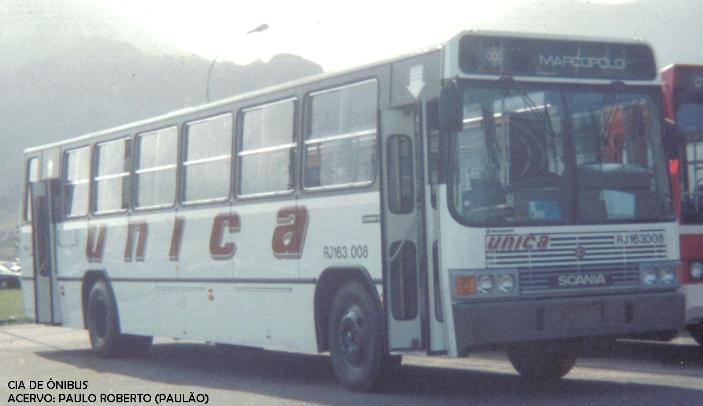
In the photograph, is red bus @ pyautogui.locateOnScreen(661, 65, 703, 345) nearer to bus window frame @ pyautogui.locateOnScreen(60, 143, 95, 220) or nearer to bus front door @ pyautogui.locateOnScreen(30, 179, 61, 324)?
bus window frame @ pyautogui.locateOnScreen(60, 143, 95, 220)

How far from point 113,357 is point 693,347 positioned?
774cm

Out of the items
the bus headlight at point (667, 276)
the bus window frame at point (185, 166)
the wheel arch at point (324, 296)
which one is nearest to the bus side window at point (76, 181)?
the bus window frame at point (185, 166)

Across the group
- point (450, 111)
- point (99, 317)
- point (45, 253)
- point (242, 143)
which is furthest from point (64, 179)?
point (450, 111)

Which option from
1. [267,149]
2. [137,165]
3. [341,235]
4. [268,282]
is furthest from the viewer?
[137,165]

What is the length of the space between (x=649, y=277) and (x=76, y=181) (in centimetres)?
1032

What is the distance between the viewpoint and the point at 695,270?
47.4 feet

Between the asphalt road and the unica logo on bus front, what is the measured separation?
4.18 ft

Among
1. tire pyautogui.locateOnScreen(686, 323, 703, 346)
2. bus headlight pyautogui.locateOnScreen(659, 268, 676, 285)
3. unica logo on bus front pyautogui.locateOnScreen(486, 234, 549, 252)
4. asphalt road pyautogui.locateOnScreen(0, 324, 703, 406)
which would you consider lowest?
asphalt road pyautogui.locateOnScreen(0, 324, 703, 406)

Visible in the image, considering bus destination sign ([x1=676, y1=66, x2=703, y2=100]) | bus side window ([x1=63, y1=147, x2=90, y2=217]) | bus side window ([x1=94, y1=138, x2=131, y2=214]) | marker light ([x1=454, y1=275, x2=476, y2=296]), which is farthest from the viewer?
bus side window ([x1=63, y1=147, x2=90, y2=217])

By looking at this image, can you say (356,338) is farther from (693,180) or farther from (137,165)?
(137,165)

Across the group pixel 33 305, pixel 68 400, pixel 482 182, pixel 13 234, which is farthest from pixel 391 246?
pixel 13 234

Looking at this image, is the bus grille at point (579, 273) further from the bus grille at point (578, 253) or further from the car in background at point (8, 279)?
the car in background at point (8, 279)

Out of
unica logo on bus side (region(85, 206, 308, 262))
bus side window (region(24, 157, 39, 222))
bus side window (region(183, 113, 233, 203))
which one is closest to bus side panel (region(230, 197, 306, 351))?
unica logo on bus side (region(85, 206, 308, 262))

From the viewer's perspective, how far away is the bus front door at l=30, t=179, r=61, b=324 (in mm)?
19938
